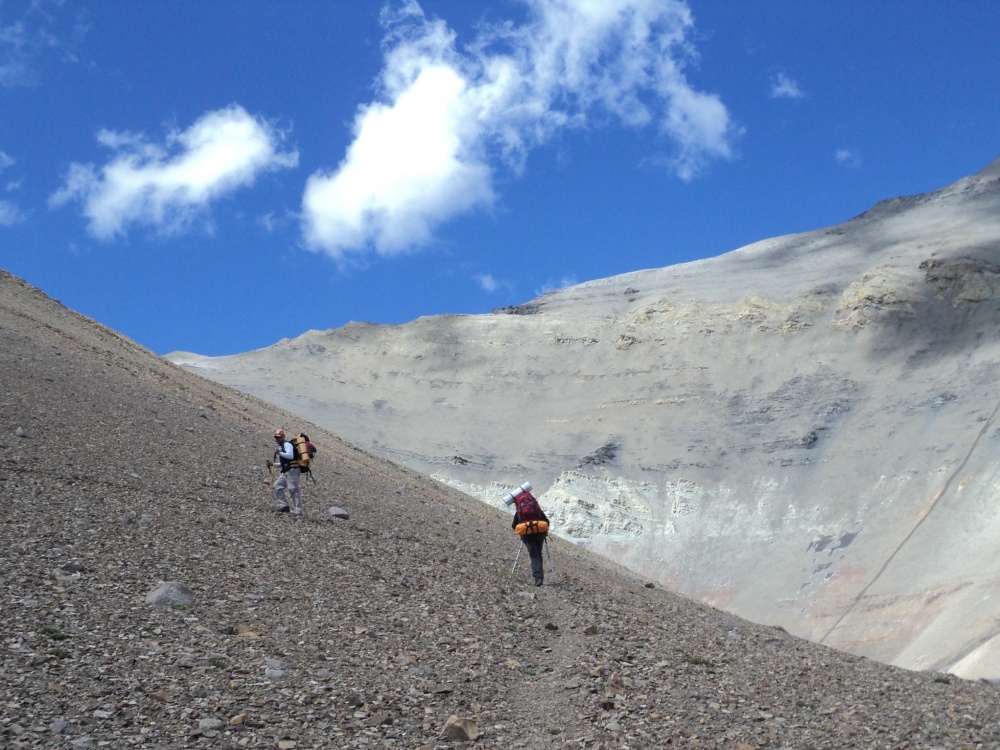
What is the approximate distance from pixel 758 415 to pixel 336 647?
5787 cm

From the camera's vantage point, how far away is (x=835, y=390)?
65.3 metres

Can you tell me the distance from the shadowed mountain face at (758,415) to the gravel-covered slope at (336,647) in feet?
78.0


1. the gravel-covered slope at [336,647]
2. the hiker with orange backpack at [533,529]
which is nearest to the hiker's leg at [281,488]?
the gravel-covered slope at [336,647]

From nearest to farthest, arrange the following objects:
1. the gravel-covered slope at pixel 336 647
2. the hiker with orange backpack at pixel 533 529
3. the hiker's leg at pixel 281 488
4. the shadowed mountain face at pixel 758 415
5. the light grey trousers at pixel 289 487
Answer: the gravel-covered slope at pixel 336 647 < the hiker with orange backpack at pixel 533 529 < the light grey trousers at pixel 289 487 < the hiker's leg at pixel 281 488 < the shadowed mountain face at pixel 758 415

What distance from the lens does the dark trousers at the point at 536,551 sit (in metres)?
14.4

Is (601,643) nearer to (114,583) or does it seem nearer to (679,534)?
(114,583)

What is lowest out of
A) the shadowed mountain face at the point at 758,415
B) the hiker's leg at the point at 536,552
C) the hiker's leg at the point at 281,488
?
the hiker's leg at the point at 536,552

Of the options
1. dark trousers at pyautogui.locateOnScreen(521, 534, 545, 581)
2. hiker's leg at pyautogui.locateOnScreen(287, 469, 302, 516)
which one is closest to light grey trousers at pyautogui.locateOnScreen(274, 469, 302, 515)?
hiker's leg at pyautogui.locateOnScreen(287, 469, 302, 516)

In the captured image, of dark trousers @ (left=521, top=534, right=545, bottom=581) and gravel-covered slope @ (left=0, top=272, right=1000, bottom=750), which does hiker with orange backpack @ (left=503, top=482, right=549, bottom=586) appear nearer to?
dark trousers @ (left=521, top=534, right=545, bottom=581)

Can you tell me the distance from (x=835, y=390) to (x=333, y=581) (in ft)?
191

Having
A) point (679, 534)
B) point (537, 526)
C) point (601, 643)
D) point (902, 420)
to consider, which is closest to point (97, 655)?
point (601, 643)

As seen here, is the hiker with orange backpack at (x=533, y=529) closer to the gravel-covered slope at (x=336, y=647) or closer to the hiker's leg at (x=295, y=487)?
the gravel-covered slope at (x=336, y=647)

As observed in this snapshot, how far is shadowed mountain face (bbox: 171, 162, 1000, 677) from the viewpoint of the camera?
46594 mm

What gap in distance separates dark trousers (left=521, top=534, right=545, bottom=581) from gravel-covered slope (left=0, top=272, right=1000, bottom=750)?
0.28 metres
